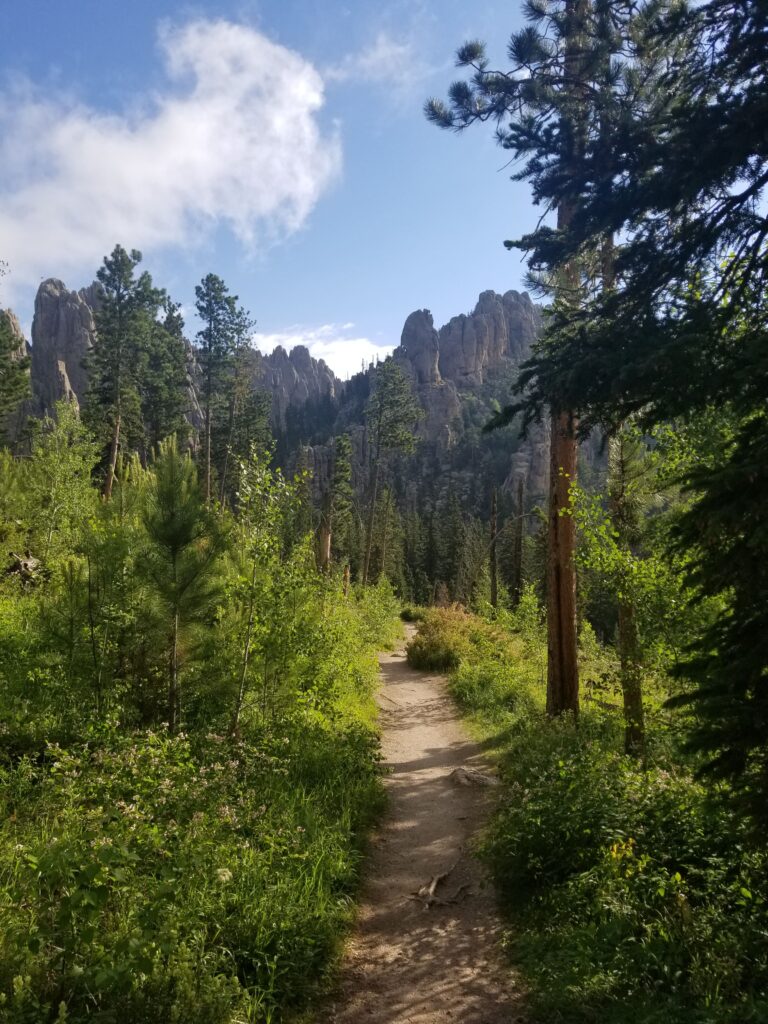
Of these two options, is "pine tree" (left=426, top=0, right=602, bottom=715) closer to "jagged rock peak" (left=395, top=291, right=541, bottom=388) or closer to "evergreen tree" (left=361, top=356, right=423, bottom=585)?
"evergreen tree" (left=361, top=356, right=423, bottom=585)

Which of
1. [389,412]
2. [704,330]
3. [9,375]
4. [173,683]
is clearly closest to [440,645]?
[173,683]

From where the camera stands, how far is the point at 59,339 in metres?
77.0

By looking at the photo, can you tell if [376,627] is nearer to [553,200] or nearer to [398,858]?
[398,858]

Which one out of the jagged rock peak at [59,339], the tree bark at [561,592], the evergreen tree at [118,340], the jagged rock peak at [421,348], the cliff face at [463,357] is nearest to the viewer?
the tree bark at [561,592]

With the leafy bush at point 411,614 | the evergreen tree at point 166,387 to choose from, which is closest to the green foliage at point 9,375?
the evergreen tree at point 166,387

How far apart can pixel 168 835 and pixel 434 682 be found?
1194 cm

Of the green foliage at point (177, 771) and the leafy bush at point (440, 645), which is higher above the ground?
the green foliage at point (177, 771)

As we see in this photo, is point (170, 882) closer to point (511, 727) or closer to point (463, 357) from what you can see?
point (511, 727)

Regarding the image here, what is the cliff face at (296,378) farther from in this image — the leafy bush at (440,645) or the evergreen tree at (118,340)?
the leafy bush at (440,645)

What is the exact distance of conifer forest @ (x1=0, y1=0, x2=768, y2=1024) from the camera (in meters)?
2.97

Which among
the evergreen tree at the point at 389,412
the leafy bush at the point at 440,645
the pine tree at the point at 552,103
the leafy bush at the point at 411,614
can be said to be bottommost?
the leafy bush at the point at 411,614

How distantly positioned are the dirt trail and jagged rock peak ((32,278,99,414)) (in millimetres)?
77277

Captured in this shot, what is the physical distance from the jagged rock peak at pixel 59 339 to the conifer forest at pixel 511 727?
74.4m

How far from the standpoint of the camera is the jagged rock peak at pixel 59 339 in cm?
7331
